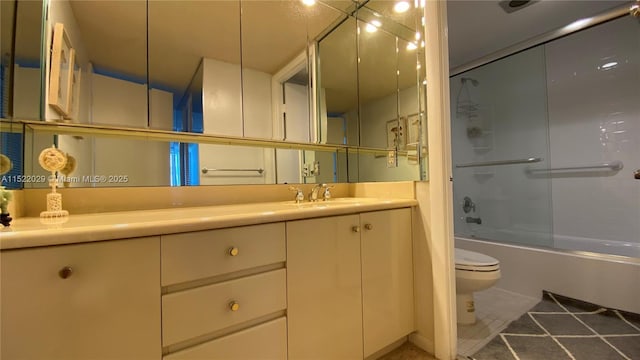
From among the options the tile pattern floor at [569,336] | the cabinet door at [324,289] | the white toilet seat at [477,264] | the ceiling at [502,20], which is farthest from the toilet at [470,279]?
the ceiling at [502,20]

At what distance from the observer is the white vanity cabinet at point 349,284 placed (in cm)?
100

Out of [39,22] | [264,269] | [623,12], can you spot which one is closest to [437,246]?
[264,269]

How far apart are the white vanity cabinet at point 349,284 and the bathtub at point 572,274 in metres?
1.27

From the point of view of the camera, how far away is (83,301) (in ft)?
2.13

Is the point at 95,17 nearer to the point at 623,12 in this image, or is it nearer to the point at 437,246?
the point at 437,246

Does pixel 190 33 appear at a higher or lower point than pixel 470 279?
higher

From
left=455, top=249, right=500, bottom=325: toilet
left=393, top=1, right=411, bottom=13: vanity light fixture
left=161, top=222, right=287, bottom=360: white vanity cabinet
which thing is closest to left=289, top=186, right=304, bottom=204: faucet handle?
left=161, top=222, right=287, bottom=360: white vanity cabinet

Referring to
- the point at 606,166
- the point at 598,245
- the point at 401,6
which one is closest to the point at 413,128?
the point at 401,6

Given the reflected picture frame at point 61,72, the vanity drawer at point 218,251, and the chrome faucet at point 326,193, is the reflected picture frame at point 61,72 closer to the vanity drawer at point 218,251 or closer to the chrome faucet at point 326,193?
the vanity drawer at point 218,251

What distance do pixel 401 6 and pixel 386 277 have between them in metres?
1.61

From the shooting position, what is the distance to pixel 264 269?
925 millimetres

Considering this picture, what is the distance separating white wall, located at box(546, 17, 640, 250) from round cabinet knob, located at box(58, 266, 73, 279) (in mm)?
3380

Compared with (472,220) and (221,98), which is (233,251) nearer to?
(221,98)

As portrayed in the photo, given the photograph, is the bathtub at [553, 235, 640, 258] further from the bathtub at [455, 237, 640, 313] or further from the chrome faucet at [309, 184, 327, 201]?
the chrome faucet at [309, 184, 327, 201]
